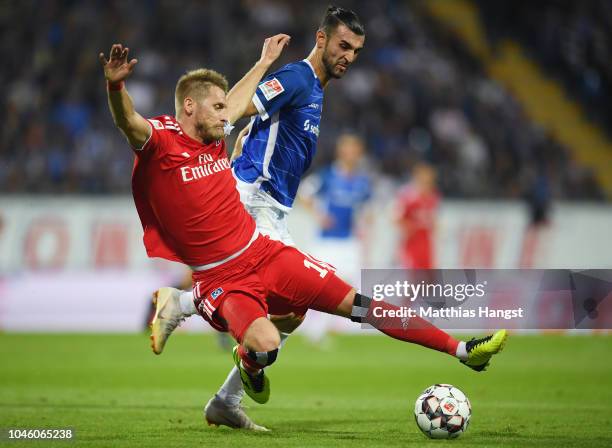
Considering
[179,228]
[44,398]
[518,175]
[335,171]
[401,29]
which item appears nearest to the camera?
[179,228]

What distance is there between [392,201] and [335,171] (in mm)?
2415

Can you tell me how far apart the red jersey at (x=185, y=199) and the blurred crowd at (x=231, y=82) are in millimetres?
10223

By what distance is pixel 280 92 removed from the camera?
22.1ft

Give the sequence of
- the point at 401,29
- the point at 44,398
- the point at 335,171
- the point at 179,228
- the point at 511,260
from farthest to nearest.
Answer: the point at 401,29 < the point at 511,260 < the point at 335,171 < the point at 44,398 < the point at 179,228

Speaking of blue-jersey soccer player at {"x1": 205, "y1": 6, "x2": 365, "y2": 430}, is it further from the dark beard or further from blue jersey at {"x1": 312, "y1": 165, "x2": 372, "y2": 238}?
blue jersey at {"x1": 312, "y1": 165, "x2": 372, "y2": 238}

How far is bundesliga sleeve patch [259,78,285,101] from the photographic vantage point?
6.69 m

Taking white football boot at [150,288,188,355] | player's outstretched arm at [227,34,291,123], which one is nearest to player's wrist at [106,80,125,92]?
player's outstretched arm at [227,34,291,123]

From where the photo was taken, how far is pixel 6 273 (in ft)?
51.2

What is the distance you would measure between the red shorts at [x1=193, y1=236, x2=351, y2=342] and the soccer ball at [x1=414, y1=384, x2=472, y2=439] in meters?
0.86

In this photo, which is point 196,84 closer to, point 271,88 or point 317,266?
point 271,88

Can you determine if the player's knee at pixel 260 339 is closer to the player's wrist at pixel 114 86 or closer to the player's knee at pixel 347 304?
the player's knee at pixel 347 304

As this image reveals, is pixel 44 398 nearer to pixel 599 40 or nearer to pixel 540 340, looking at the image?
pixel 540 340

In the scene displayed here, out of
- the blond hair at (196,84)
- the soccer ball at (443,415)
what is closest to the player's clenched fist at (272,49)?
the blond hair at (196,84)

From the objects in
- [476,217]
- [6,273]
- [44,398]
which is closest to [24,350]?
[6,273]
